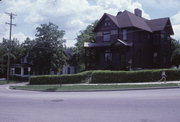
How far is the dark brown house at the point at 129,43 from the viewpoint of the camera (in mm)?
34375

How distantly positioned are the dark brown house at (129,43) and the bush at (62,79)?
6754mm

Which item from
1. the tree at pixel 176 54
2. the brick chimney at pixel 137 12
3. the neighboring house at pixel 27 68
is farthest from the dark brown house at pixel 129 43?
the neighboring house at pixel 27 68

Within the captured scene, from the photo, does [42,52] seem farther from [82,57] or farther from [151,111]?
[151,111]

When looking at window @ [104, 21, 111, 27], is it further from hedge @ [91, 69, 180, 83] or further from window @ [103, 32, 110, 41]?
hedge @ [91, 69, 180, 83]

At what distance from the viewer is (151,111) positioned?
9188 millimetres

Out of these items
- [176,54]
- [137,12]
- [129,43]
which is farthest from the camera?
[176,54]

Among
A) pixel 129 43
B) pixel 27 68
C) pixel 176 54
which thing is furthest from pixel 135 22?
pixel 27 68

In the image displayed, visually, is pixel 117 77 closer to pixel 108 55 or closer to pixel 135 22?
pixel 108 55

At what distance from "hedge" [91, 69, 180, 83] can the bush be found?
195cm

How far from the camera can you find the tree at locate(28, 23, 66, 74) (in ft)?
160

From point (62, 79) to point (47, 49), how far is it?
19730mm

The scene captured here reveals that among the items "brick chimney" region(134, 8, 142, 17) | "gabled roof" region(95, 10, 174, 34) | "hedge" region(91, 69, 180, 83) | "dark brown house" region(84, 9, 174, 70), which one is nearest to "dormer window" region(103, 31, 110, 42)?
"dark brown house" region(84, 9, 174, 70)

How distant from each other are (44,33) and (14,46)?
602 inches

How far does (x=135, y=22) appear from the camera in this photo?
119ft
